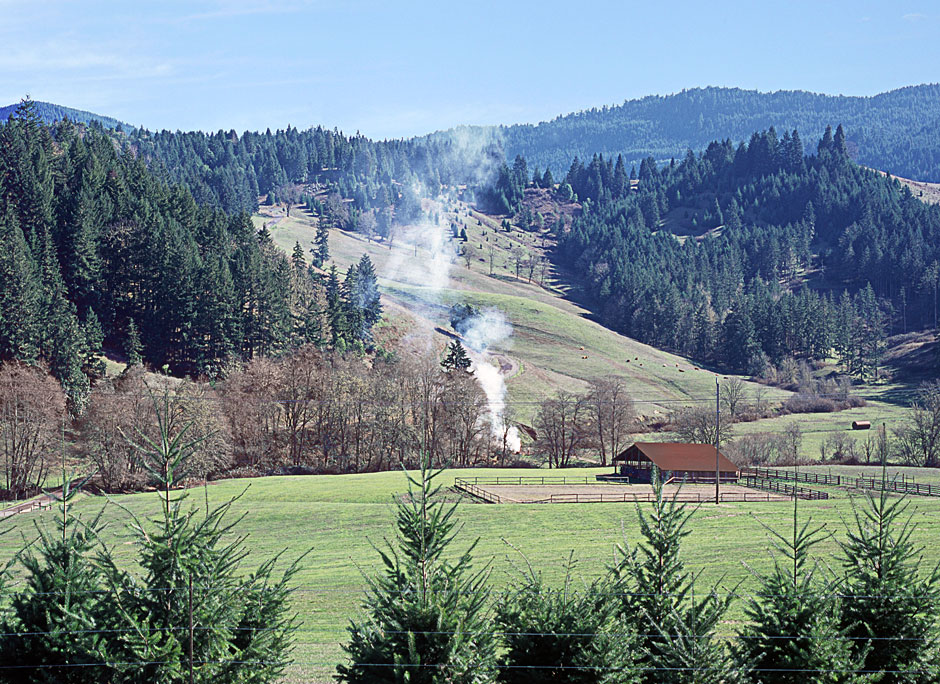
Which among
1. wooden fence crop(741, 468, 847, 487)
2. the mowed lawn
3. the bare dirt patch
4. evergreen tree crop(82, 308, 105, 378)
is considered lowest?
the mowed lawn

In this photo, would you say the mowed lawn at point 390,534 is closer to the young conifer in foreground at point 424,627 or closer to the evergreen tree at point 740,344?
the young conifer in foreground at point 424,627

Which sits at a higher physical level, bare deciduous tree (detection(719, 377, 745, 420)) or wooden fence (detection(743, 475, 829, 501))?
bare deciduous tree (detection(719, 377, 745, 420))

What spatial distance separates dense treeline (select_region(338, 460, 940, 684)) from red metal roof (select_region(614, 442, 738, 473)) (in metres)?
55.6

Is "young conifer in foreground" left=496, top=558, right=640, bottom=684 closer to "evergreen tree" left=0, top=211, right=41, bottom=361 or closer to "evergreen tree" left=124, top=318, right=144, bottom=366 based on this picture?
"evergreen tree" left=0, top=211, right=41, bottom=361

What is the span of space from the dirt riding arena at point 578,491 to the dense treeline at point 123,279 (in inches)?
1660

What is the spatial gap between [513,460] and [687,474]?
74.5 feet

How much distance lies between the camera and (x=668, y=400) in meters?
127

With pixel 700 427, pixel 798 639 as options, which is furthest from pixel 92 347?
pixel 798 639

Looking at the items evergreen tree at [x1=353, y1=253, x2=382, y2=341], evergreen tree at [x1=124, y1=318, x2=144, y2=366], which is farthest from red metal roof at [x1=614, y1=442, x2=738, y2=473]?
evergreen tree at [x1=353, y1=253, x2=382, y2=341]

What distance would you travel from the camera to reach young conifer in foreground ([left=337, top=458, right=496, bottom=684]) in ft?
55.8

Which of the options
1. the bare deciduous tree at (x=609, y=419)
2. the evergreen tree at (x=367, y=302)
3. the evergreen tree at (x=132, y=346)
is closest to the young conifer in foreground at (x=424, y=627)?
the bare deciduous tree at (x=609, y=419)

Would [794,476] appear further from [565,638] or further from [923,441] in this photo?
[565,638]

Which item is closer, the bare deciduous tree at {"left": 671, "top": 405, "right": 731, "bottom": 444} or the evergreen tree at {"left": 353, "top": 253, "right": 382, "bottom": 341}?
the bare deciduous tree at {"left": 671, "top": 405, "right": 731, "bottom": 444}

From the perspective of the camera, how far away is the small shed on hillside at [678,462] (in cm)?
7506
